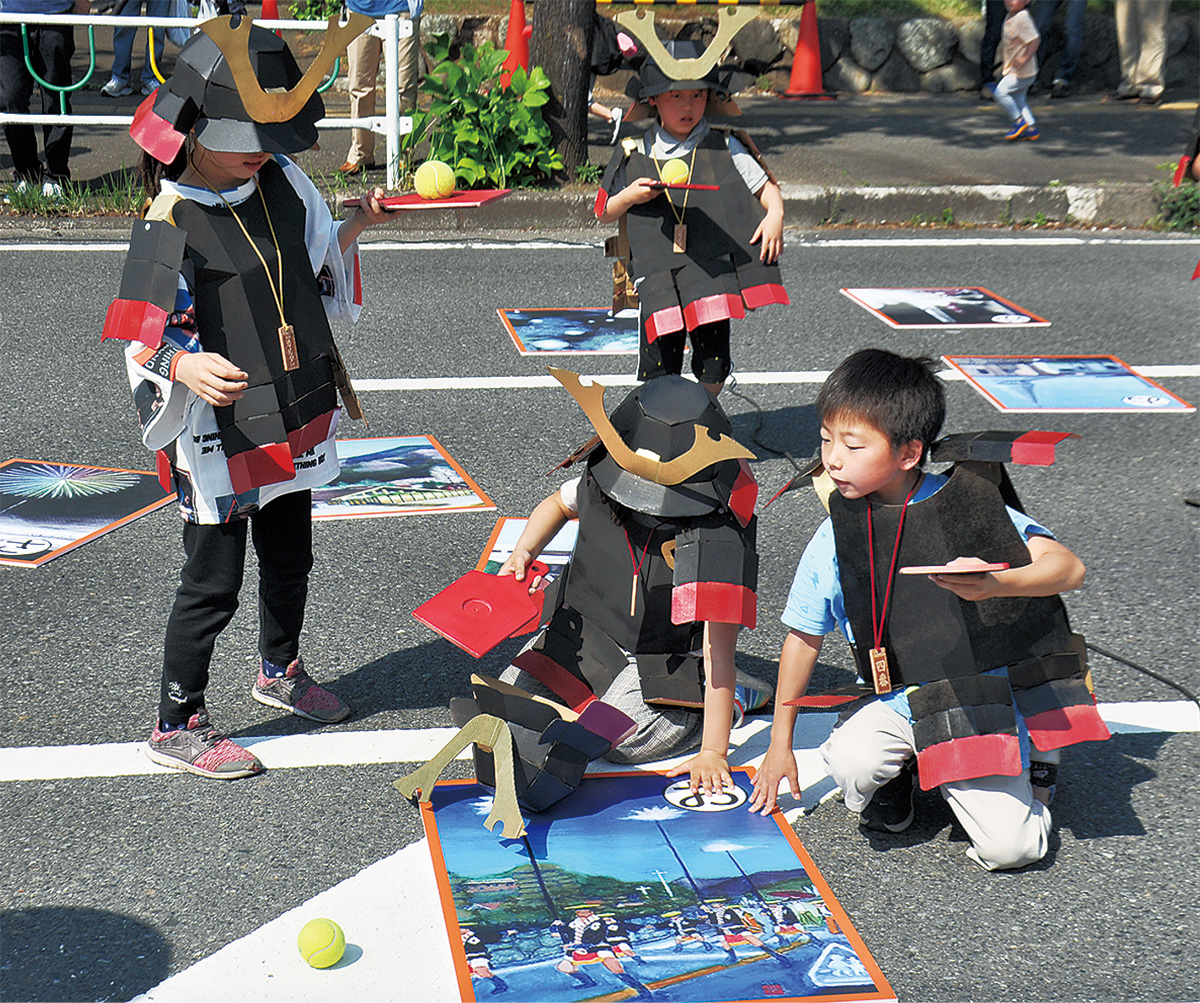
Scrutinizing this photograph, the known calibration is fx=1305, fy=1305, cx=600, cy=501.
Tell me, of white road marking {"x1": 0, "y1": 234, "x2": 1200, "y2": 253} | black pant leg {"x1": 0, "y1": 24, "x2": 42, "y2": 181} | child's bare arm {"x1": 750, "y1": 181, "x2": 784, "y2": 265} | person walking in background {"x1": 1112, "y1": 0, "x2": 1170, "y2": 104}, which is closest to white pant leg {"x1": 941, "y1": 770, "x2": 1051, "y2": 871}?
child's bare arm {"x1": 750, "y1": 181, "x2": 784, "y2": 265}

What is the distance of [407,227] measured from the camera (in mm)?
8320

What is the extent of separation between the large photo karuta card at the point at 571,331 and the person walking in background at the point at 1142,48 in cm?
756

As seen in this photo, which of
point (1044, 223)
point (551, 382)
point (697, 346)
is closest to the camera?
point (697, 346)

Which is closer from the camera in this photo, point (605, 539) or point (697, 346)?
point (605, 539)

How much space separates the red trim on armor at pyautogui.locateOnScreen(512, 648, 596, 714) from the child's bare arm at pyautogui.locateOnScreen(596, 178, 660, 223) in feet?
6.19

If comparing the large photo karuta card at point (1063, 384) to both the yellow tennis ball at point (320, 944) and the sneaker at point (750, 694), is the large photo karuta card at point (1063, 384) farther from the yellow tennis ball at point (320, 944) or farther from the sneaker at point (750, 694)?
the yellow tennis ball at point (320, 944)

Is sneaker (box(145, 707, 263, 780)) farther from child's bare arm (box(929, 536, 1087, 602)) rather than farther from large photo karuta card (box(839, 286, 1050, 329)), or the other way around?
large photo karuta card (box(839, 286, 1050, 329))

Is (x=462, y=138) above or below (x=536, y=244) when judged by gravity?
above

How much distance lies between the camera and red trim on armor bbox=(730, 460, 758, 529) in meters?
2.92

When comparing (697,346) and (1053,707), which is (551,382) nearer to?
(697,346)

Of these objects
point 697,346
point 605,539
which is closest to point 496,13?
point 697,346

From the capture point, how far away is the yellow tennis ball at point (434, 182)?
3.02 metres

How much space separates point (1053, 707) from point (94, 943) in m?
2.00

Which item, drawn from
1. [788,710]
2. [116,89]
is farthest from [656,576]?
[116,89]
